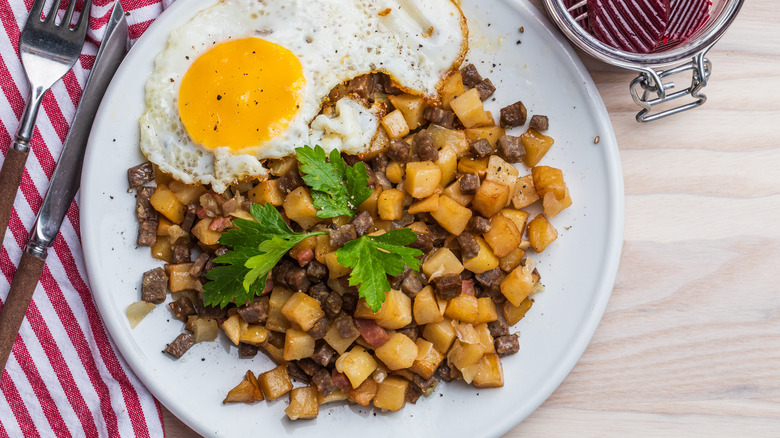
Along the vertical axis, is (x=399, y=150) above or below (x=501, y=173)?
above

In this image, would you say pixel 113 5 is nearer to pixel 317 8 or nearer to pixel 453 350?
pixel 317 8

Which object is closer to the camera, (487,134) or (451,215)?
(451,215)

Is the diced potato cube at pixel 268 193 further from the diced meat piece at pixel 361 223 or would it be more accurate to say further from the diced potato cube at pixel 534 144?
the diced potato cube at pixel 534 144

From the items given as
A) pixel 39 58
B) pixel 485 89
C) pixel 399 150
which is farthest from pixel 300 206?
pixel 39 58

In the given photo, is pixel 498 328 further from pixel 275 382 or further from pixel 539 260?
pixel 275 382

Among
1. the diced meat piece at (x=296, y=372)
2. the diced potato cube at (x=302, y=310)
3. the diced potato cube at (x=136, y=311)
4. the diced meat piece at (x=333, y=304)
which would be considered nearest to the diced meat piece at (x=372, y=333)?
the diced meat piece at (x=333, y=304)
